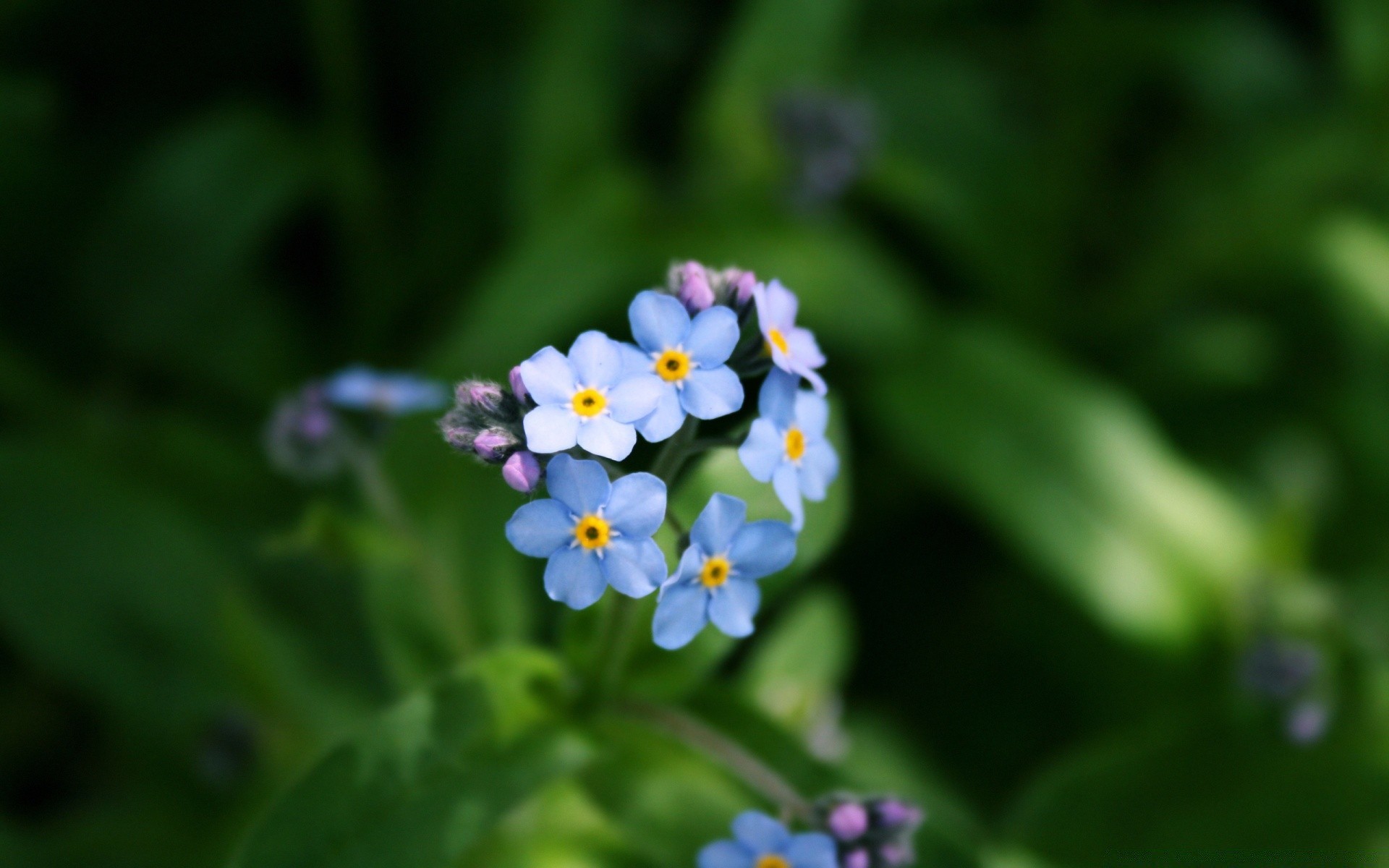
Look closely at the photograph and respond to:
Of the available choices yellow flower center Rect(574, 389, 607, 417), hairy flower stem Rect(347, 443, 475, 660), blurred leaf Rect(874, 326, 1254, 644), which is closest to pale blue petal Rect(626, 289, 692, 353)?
yellow flower center Rect(574, 389, 607, 417)

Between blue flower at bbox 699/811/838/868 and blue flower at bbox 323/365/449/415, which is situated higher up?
blue flower at bbox 323/365/449/415

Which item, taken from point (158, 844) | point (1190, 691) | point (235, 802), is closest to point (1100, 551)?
point (1190, 691)

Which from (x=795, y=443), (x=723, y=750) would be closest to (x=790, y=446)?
(x=795, y=443)

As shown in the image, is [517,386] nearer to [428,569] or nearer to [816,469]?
[816,469]

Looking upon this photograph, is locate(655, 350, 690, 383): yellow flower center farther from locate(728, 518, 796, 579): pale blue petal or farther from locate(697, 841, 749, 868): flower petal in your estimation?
locate(697, 841, 749, 868): flower petal

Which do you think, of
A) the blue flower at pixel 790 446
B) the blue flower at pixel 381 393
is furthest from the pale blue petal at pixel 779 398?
the blue flower at pixel 381 393
